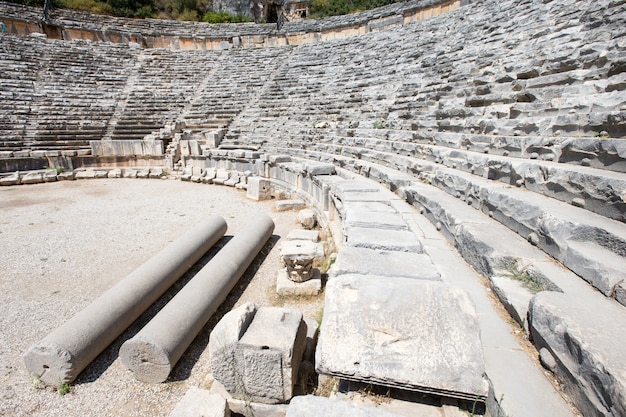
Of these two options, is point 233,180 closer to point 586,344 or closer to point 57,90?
point 586,344

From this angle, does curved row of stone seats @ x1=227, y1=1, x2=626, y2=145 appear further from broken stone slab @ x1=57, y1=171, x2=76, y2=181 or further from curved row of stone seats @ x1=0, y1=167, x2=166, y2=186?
broken stone slab @ x1=57, y1=171, x2=76, y2=181

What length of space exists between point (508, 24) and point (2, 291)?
14.0 m

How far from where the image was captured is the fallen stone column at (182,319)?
10.2 feet

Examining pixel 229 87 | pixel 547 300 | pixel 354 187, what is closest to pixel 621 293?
pixel 547 300

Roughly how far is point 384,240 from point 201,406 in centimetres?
218

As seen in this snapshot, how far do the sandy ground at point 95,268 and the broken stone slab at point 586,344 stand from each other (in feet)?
9.08

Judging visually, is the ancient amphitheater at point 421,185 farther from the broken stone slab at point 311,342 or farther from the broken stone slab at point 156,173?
the broken stone slab at point 311,342

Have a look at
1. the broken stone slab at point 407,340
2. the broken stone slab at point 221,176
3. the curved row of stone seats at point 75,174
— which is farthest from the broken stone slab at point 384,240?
the curved row of stone seats at point 75,174

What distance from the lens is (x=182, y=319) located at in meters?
3.53

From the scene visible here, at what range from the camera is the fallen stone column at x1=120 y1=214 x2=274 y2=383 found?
3.10m

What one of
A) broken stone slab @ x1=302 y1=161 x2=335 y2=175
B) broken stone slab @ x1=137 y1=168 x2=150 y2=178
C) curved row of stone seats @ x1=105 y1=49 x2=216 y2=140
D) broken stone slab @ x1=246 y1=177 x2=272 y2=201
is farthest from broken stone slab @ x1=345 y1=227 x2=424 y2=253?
curved row of stone seats @ x1=105 y1=49 x2=216 y2=140

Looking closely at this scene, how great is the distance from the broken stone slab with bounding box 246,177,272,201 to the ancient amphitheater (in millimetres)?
82

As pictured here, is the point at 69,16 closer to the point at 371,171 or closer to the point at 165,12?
the point at 165,12

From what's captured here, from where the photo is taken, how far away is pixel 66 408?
2.89 metres
